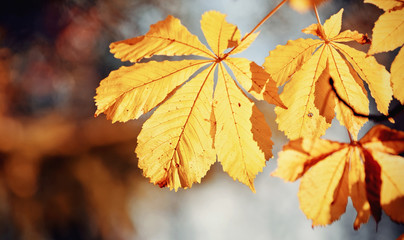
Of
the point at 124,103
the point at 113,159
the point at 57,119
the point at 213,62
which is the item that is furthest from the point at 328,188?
the point at 113,159

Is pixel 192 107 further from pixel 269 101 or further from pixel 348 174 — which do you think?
pixel 348 174

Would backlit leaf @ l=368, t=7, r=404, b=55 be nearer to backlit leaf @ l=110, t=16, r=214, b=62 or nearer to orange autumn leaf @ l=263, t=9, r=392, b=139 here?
orange autumn leaf @ l=263, t=9, r=392, b=139

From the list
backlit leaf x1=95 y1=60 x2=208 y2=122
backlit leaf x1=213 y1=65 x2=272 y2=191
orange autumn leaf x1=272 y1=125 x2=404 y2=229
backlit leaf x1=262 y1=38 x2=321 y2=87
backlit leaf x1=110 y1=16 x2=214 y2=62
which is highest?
backlit leaf x1=110 y1=16 x2=214 y2=62

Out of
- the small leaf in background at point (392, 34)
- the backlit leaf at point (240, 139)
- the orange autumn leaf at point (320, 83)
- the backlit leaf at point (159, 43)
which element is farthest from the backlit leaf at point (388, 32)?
the backlit leaf at point (159, 43)

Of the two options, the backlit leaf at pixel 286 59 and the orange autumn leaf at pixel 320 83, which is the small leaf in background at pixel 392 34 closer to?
the orange autumn leaf at pixel 320 83

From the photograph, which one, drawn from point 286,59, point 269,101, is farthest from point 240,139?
point 286,59

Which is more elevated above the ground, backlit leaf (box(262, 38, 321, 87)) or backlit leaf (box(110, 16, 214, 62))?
backlit leaf (box(110, 16, 214, 62))

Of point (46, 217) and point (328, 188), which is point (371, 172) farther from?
point (46, 217)

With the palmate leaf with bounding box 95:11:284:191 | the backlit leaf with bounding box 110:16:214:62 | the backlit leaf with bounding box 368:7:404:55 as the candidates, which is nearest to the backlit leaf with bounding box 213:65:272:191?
the palmate leaf with bounding box 95:11:284:191
